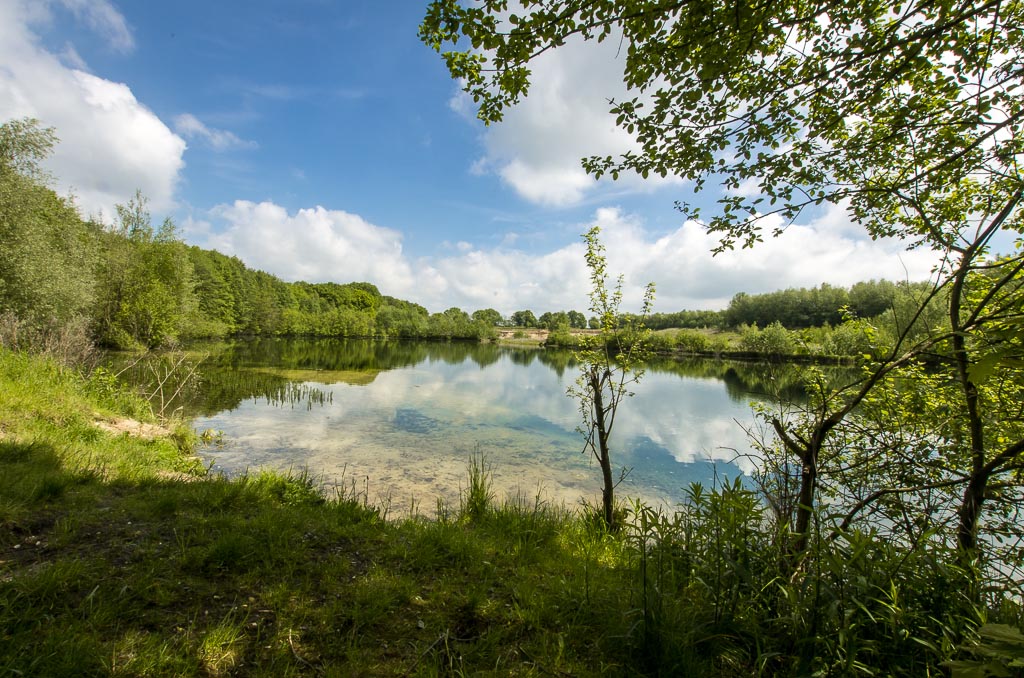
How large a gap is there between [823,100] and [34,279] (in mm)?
24082

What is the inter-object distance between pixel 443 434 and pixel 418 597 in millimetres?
11859

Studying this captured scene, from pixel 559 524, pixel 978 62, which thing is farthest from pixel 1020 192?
pixel 559 524

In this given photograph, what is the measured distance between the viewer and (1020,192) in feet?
6.93

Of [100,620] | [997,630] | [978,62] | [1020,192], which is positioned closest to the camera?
[997,630]

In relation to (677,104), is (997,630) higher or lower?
lower

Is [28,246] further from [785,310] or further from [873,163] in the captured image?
[785,310]

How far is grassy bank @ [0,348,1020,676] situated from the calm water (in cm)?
113

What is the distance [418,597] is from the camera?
3.19m

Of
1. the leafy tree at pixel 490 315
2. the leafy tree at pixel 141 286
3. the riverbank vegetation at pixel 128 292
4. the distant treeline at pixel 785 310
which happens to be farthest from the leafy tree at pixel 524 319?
the leafy tree at pixel 141 286

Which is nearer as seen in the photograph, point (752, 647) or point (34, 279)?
point (752, 647)

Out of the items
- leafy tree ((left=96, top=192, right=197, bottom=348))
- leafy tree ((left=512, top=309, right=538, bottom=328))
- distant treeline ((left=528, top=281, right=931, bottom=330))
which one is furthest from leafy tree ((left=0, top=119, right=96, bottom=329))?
leafy tree ((left=512, top=309, right=538, bottom=328))

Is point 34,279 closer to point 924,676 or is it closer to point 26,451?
point 26,451

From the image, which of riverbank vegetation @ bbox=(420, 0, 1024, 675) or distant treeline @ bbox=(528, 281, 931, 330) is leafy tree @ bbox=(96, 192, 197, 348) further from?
distant treeline @ bbox=(528, 281, 931, 330)

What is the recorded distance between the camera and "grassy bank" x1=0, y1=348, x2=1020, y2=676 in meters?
2.13
